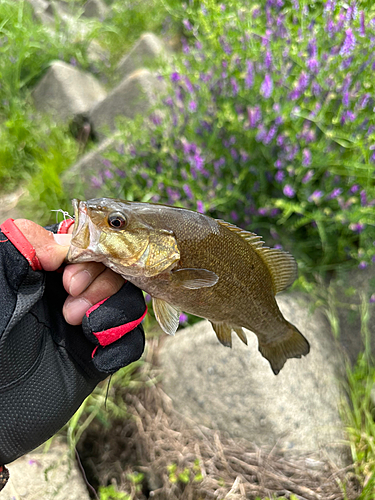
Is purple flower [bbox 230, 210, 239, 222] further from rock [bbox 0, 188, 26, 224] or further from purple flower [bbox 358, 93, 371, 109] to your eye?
rock [bbox 0, 188, 26, 224]

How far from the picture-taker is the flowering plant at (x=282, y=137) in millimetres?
2289

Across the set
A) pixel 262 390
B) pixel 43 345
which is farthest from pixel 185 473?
pixel 43 345

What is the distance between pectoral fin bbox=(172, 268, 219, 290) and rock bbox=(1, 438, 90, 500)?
1.34 meters

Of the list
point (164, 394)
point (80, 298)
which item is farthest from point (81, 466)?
point (80, 298)

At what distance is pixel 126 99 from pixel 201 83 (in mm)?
1635

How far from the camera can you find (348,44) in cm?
229

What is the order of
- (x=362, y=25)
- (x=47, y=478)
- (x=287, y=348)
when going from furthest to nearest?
(x=362, y=25) < (x=47, y=478) < (x=287, y=348)

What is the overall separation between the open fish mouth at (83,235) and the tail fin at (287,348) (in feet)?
2.97

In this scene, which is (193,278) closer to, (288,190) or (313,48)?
(288,190)

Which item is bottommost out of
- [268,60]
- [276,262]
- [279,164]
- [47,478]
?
[47,478]

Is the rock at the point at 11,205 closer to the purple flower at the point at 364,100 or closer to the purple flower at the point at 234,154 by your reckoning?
the purple flower at the point at 234,154

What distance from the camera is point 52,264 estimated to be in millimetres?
1267

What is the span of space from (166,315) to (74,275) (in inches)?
14.1

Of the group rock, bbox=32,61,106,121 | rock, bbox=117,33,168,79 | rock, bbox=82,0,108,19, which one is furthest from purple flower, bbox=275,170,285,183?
rock, bbox=82,0,108,19
